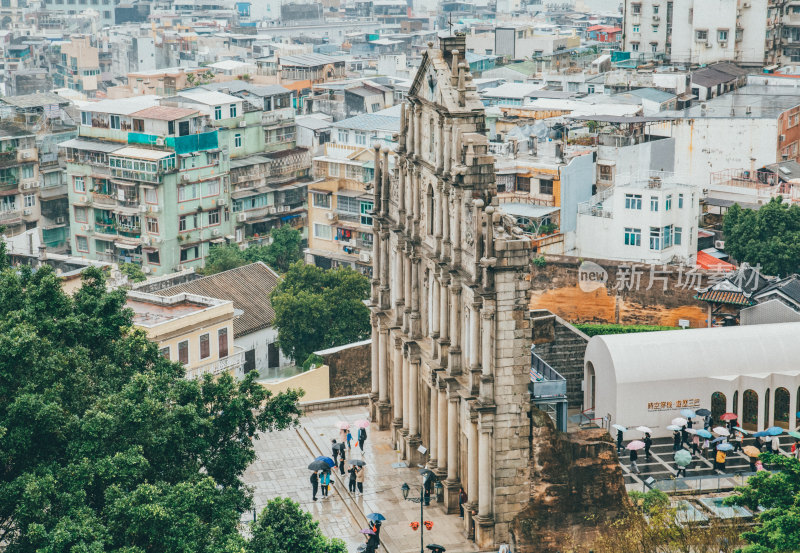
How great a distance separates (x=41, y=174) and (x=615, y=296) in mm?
64611

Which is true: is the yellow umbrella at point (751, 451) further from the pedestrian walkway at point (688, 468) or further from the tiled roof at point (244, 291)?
the tiled roof at point (244, 291)

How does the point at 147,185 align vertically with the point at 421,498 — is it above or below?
above

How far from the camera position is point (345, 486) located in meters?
61.4

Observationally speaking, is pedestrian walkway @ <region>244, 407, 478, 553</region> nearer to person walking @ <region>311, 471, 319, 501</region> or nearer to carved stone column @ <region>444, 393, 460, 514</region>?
person walking @ <region>311, 471, 319, 501</region>

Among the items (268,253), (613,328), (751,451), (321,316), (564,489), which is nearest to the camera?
(564,489)

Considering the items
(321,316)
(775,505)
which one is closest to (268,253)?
(321,316)

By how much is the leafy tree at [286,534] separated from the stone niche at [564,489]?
10.9m

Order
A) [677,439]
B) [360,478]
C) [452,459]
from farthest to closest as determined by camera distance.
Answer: [677,439], [360,478], [452,459]

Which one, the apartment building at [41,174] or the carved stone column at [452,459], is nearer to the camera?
the carved stone column at [452,459]

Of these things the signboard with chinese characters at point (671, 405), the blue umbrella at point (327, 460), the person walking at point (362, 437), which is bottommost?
the person walking at point (362, 437)

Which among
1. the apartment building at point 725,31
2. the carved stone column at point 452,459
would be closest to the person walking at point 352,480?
the carved stone column at point 452,459

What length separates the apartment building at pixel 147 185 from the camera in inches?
4569

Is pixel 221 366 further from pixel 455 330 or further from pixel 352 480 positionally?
pixel 455 330

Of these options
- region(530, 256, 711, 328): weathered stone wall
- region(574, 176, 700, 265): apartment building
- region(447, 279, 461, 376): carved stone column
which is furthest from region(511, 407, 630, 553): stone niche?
region(574, 176, 700, 265): apartment building
